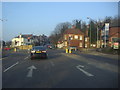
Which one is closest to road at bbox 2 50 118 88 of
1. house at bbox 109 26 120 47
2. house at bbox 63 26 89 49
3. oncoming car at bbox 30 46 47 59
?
oncoming car at bbox 30 46 47 59

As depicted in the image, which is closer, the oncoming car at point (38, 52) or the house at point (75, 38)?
the oncoming car at point (38, 52)

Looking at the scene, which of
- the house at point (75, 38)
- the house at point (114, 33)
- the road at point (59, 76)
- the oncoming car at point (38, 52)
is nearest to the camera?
the road at point (59, 76)

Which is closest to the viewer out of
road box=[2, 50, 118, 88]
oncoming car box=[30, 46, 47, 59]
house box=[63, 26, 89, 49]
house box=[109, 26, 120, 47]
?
road box=[2, 50, 118, 88]

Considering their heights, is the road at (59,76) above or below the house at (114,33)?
below

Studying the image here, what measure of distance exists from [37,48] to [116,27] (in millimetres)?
38585

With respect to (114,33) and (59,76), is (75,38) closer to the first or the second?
(114,33)

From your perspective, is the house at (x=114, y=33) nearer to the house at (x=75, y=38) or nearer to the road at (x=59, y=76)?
the house at (x=75, y=38)

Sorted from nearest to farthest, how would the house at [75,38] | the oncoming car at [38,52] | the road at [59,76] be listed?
the road at [59,76]
the oncoming car at [38,52]
the house at [75,38]

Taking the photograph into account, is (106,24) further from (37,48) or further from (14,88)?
(14,88)

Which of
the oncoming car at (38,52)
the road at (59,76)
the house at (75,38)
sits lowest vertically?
the road at (59,76)

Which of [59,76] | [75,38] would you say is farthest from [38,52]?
[75,38]

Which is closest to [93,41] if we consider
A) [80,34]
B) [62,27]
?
[80,34]

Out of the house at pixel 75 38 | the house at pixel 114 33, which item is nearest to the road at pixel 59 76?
the house at pixel 114 33

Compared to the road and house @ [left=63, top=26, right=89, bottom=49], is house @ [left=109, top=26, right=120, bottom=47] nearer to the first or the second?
house @ [left=63, top=26, right=89, bottom=49]
